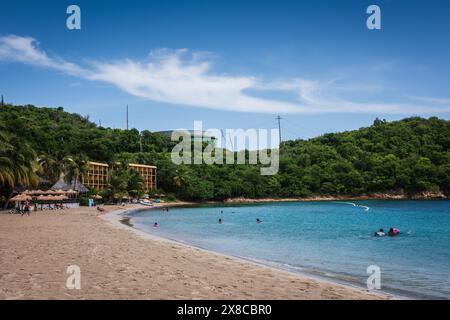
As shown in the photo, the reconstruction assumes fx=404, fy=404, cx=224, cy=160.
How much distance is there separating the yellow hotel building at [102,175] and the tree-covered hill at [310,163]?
2034 mm

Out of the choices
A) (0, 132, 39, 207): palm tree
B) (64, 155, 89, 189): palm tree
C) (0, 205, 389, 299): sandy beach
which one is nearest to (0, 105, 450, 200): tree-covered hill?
(64, 155, 89, 189): palm tree

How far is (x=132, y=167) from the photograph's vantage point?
237 feet

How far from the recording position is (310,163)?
101 meters

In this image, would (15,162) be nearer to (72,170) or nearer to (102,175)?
(72,170)

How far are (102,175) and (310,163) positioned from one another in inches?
2079

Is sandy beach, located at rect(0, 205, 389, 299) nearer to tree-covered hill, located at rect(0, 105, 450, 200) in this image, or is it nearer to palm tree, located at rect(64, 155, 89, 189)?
palm tree, located at rect(64, 155, 89, 189)

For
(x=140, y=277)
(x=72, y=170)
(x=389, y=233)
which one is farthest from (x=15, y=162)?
(x=140, y=277)

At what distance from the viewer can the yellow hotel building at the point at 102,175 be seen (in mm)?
65512

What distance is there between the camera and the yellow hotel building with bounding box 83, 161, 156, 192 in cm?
6551

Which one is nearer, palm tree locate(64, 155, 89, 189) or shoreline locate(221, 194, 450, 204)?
palm tree locate(64, 155, 89, 189)

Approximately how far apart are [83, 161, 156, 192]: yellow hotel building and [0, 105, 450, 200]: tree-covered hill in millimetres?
2034

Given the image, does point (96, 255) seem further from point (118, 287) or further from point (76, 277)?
point (118, 287)
